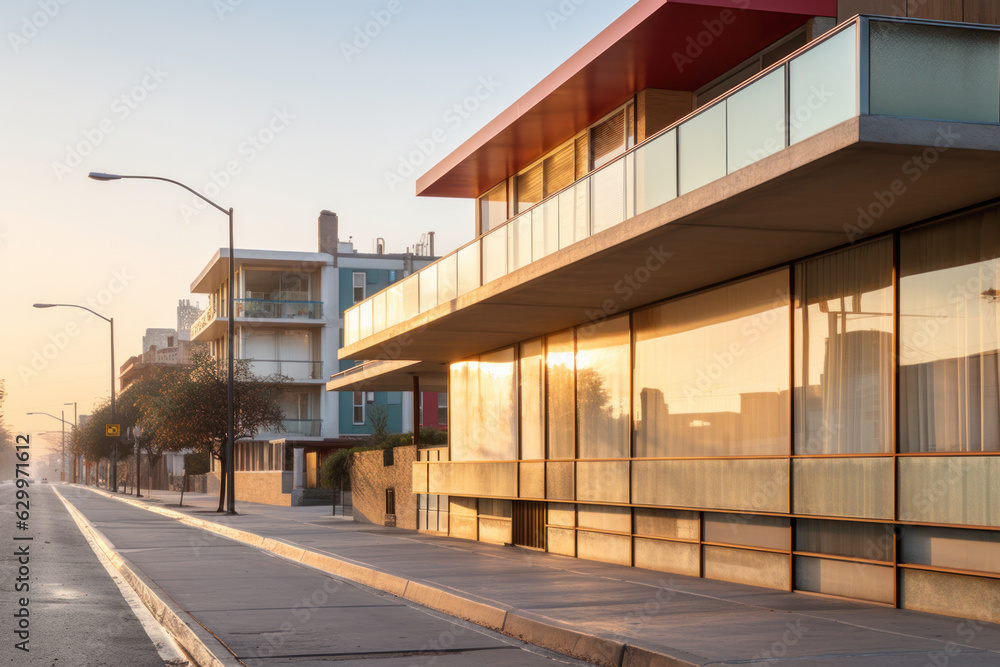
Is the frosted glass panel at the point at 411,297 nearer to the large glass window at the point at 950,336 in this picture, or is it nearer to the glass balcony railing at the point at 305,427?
the large glass window at the point at 950,336

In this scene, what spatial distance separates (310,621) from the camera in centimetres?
1166

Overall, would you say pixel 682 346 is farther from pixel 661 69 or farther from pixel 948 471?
pixel 948 471

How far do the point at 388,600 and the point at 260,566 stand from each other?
5434mm

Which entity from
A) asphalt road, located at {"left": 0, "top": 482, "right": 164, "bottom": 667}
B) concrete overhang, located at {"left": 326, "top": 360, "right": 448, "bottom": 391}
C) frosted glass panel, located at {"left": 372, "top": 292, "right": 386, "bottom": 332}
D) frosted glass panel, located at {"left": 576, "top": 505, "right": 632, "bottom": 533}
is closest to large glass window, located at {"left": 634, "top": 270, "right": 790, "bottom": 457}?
frosted glass panel, located at {"left": 576, "top": 505, "right": 632, "bottom": 533}

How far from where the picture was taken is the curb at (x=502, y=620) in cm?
904

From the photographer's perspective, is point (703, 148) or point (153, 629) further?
point (703, 148)

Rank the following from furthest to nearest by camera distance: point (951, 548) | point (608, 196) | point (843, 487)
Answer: point (608, 196), point (843, 487), point (951, 548)

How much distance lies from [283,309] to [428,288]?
41.5 m

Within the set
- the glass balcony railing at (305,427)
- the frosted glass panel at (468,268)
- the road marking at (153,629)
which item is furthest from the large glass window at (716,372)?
the glass balcony railing at (305,427)

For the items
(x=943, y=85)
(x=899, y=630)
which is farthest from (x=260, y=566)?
(x=943, y=85)

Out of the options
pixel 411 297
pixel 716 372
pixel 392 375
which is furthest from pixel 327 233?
pixel 716 372

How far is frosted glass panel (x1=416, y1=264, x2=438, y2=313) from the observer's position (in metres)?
21.6

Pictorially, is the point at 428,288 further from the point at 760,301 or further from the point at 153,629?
the point at 153,629

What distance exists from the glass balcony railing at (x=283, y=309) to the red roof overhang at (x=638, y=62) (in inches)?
1586
